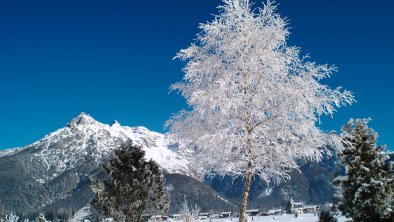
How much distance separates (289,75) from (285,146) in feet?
9.55

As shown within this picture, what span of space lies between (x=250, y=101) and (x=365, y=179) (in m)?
8.92

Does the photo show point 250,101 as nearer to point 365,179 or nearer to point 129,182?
point 365,179

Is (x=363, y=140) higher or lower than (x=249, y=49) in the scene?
lower

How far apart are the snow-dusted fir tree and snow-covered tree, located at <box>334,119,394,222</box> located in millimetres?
5133

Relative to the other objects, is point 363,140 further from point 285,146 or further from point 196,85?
point 196,85

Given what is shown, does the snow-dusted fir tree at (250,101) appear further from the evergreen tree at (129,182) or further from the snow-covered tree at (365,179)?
the evergreen tree at (129,182)

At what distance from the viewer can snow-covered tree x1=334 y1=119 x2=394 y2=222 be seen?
2328 centimetres

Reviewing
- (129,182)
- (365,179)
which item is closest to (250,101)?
(365,179)

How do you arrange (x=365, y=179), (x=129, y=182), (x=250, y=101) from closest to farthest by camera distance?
(x=250, y=101)
(x=365, y=179)
(x=129, y=182)

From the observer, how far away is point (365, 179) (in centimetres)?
2402

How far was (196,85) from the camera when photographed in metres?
19.8

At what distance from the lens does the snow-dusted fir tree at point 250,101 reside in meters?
18.6

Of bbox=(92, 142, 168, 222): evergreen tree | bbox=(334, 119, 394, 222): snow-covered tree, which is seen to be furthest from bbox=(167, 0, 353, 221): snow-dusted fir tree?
bbox=(92, 142, 168, 222): evergreen tree

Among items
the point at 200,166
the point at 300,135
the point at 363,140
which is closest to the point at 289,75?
the point at 300,135
